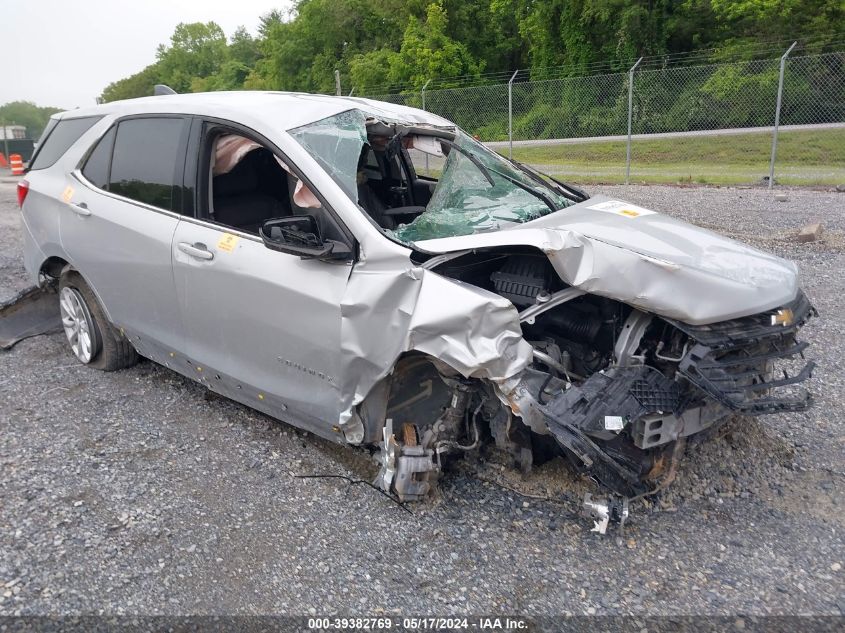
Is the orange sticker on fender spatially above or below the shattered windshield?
below

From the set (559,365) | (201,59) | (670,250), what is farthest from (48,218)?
(201,59)

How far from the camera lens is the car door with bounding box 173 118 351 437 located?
11.2ft

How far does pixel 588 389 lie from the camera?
2.97m

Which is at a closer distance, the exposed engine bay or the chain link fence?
the exposed engine bay

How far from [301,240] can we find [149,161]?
158 cm

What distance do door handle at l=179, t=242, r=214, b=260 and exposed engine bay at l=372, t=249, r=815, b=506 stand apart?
4.19 feet

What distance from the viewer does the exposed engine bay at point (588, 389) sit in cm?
294

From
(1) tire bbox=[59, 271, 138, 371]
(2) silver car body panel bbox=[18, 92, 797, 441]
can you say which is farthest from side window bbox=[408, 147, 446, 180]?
(1) tire bbox=[59, 271, 138, 371]

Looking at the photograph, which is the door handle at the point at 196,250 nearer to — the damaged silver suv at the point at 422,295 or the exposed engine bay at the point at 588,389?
the damaged silver suv at the point at 422,295

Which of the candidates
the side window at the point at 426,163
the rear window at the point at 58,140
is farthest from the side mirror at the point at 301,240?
the rear window at the point at 58,140

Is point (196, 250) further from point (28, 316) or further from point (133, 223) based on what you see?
point (28, 316)

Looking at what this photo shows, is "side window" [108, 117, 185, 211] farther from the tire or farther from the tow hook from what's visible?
the tow hook

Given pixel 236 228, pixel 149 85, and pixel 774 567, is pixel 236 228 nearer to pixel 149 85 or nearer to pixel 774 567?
pixel 774 567

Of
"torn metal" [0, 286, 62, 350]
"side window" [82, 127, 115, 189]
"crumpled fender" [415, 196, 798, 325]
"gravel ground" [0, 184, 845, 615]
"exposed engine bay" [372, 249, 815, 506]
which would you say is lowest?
"gravel ground" [0, 184, 845, 615]
